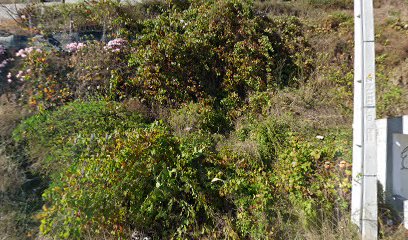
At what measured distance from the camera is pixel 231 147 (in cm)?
446

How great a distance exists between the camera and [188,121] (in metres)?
5.15

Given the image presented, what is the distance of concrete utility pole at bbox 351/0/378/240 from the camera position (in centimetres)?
312

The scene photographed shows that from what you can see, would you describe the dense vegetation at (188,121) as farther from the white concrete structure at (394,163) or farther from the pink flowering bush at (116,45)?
the white concrete structure at (394,163)

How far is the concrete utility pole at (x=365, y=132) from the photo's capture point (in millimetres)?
3123

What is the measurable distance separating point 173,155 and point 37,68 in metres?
3.88

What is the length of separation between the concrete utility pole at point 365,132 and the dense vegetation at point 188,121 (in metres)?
0.28

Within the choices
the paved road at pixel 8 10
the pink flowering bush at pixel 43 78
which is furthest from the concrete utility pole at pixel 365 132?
the paved road at pixel 8 10

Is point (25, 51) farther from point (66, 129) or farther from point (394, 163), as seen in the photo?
point (394, 163)

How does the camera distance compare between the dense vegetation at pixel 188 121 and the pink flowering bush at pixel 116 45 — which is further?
the pink flowering bush at pixel 116 45

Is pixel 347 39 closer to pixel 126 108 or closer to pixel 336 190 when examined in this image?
pixel 336 190

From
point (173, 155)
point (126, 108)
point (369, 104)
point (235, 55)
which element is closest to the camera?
point (369, 104)

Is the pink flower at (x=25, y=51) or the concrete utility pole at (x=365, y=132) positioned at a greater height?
the pink flower at (x=25, y=51)

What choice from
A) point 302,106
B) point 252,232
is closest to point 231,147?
point 252,232

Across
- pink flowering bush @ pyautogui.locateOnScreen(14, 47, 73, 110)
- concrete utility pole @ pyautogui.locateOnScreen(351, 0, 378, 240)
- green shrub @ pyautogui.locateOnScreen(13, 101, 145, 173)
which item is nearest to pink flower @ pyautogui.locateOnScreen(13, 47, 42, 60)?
pink flowering bush @ pyautogui.locateOnScreen(14, 47, 73, 110)
